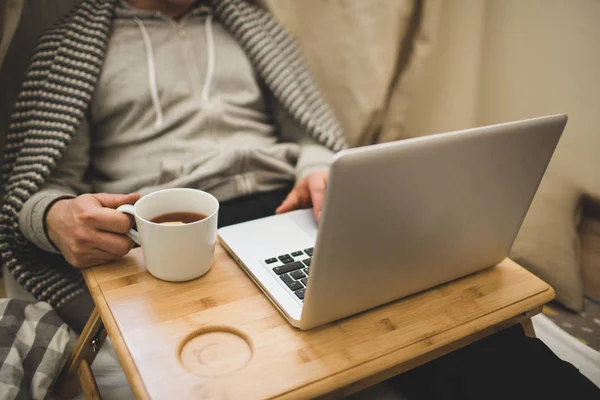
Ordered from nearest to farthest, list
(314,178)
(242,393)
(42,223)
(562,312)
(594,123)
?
(242,393), (42,223), (314,178), (594,123), (562,312)

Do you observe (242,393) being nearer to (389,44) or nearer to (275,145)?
(275,145)

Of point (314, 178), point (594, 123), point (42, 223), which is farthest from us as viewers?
point (594, 123)

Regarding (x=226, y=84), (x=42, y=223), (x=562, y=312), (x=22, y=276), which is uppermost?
(x=226, y=84)

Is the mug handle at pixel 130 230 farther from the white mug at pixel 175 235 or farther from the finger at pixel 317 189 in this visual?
the finger at pixel 317 189

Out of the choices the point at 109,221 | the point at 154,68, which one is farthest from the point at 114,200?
the point at 154,68

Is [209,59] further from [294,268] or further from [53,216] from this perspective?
[294,268]

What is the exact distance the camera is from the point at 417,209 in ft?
1.71

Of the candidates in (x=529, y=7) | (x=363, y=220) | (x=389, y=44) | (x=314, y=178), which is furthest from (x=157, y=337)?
(x=529, y=7)

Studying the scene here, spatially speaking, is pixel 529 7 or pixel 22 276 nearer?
pixel 22 276

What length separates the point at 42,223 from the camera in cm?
77

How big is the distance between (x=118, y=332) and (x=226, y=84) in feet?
2.18

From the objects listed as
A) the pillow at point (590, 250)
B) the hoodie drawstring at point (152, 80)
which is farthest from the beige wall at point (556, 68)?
the hoodie drawstring at point (152, 80)

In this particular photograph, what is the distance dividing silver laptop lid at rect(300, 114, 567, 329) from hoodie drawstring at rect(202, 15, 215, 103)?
0.63 metres

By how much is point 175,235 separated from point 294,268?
0.55 ft
